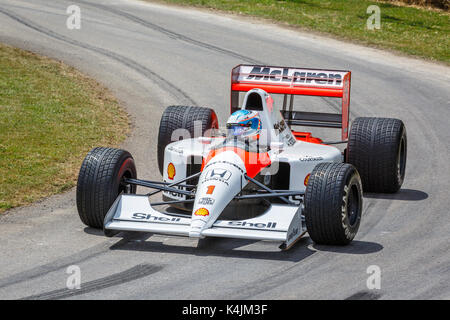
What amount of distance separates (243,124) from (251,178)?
3.11 ft

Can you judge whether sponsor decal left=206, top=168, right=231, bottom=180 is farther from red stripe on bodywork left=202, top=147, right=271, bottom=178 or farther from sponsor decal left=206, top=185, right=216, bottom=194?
red stripe on bodywork left=202, top=147, right=271, bottom=178

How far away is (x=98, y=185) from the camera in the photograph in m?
10.0

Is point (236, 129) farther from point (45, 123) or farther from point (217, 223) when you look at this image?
point (45, 123)

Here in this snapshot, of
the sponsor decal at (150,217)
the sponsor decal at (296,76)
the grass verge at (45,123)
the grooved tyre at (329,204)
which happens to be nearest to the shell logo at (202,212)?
the sponsor decal at (150,217)

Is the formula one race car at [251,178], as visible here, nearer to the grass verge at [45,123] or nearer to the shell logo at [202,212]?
the shell logo at [202,212]

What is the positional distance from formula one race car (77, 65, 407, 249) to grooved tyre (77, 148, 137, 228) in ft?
0.04

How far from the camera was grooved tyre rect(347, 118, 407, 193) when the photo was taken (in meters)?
12.0

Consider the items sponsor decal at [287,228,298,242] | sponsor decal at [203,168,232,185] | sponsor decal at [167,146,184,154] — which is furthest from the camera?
sponsor decal at [167,146,184,154]

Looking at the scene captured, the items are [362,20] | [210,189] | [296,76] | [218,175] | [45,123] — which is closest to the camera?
[210,189]

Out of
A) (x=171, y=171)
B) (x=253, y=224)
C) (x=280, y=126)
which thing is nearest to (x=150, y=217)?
(x=253, y=224)

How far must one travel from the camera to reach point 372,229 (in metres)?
10.6

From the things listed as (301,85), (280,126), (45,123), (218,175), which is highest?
(301,85)

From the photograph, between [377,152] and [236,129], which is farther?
[377,152]

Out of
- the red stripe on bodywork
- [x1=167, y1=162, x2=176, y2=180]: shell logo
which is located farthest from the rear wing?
the red stripe on bodywork
